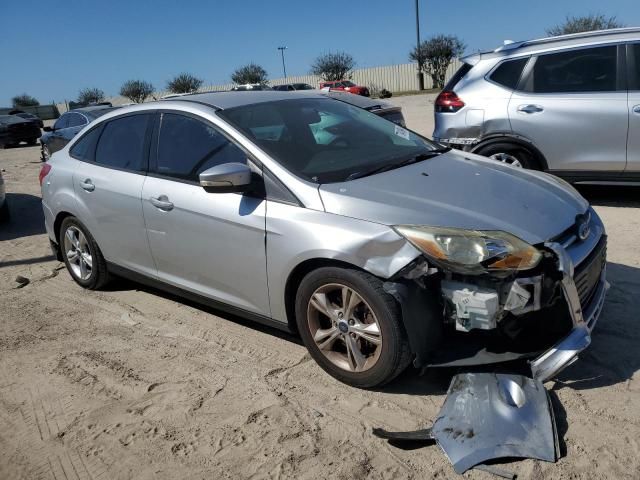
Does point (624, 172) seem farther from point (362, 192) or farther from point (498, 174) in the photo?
point (362, 192)

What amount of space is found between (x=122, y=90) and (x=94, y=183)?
68.6 m

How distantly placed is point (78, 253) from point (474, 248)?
12.2ft

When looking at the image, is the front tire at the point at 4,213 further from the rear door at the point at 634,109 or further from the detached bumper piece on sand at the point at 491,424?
the rear door at the point at 634,109

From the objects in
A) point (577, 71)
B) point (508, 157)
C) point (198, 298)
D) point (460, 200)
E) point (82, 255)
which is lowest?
point (198, 298)

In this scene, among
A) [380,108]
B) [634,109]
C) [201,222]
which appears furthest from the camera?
[380,108]

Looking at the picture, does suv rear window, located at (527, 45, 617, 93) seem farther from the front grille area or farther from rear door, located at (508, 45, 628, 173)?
the front grille area

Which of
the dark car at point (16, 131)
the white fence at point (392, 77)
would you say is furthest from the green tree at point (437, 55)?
the dark car at point (16, 131)

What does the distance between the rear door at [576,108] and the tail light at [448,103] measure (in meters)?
0.64

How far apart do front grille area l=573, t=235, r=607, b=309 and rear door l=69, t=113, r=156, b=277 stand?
112 inches

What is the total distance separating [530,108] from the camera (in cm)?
641

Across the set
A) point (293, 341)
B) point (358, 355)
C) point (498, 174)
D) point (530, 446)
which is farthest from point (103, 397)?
point (498, 174)

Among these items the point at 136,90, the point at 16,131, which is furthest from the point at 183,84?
the point at 16,131

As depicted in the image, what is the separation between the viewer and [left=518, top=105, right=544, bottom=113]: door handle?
6366 mm

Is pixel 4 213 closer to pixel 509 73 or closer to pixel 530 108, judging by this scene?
pixel 509 73
